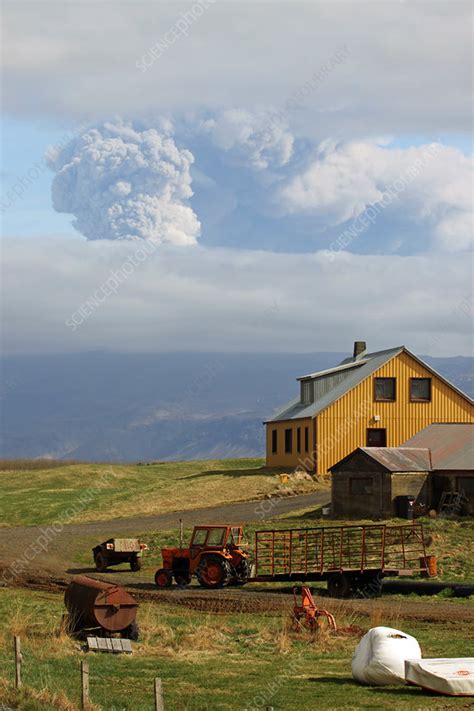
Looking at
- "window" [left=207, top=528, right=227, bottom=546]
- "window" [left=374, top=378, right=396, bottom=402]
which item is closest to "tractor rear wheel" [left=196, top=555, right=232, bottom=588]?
"window" [left=207, top=528, right=227, bottom=546]

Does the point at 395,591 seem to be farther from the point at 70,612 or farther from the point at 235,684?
the point at 235,684

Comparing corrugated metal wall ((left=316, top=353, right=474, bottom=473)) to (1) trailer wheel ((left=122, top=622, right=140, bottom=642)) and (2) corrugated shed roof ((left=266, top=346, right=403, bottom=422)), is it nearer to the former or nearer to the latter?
(2) corrugated shed roof ((left=266, top=346, right=403, bottom=422))

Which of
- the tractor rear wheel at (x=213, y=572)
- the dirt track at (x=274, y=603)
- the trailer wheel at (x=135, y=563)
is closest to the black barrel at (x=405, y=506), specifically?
the trailer wheel at (x=135, y=563)

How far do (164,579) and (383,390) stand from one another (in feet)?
115

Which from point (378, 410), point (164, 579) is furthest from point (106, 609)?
point (378, 410)

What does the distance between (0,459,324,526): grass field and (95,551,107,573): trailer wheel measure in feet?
56.2

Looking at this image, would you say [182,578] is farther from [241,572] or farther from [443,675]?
[443,675]

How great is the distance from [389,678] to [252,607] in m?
12.5

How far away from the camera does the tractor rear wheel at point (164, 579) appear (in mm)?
38763

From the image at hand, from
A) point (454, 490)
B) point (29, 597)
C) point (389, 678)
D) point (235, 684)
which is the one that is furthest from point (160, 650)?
point (454, 490)

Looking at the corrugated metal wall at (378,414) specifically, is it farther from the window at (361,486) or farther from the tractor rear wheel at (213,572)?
the tractor rear wheel at (213,572)

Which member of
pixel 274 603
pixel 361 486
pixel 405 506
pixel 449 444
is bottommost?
pixel 274 603

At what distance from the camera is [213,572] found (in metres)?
37.9

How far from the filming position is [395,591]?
123 ft
